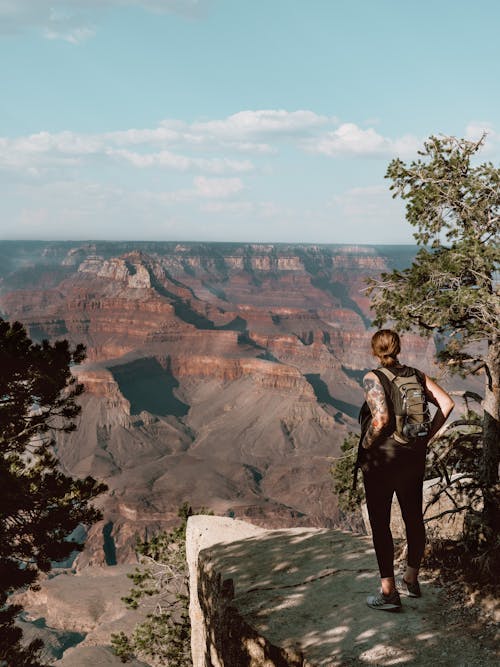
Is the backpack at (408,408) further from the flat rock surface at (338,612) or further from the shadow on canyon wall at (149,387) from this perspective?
the shadow on canyon wall at (149,387)

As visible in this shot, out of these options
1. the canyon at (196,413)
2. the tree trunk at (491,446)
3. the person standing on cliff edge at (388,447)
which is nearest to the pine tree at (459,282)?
the tree trunk at (491,446)

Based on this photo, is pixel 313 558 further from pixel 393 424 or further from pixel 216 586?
pixel 393 424

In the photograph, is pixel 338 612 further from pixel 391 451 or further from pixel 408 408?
pixel 408 408

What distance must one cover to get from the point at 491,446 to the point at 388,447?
365 cm

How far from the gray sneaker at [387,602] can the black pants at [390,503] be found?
35cm

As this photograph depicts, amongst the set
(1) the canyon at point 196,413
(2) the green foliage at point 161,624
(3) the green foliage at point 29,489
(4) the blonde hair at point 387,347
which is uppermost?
(4) the blonde hair at point 387,347

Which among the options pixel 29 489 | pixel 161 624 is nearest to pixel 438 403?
pixel 29 489

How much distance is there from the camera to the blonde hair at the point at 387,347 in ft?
17.0

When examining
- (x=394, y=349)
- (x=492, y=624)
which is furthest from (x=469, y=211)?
(x=492, y=624)

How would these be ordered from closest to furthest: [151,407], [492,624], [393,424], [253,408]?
1. [393,424]
2. [492,624]
3. [253,408]
4. [151,407]

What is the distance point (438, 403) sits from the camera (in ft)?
17.3

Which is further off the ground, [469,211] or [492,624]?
[469,211]

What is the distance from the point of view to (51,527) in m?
10.9

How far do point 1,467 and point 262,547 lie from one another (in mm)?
5347
